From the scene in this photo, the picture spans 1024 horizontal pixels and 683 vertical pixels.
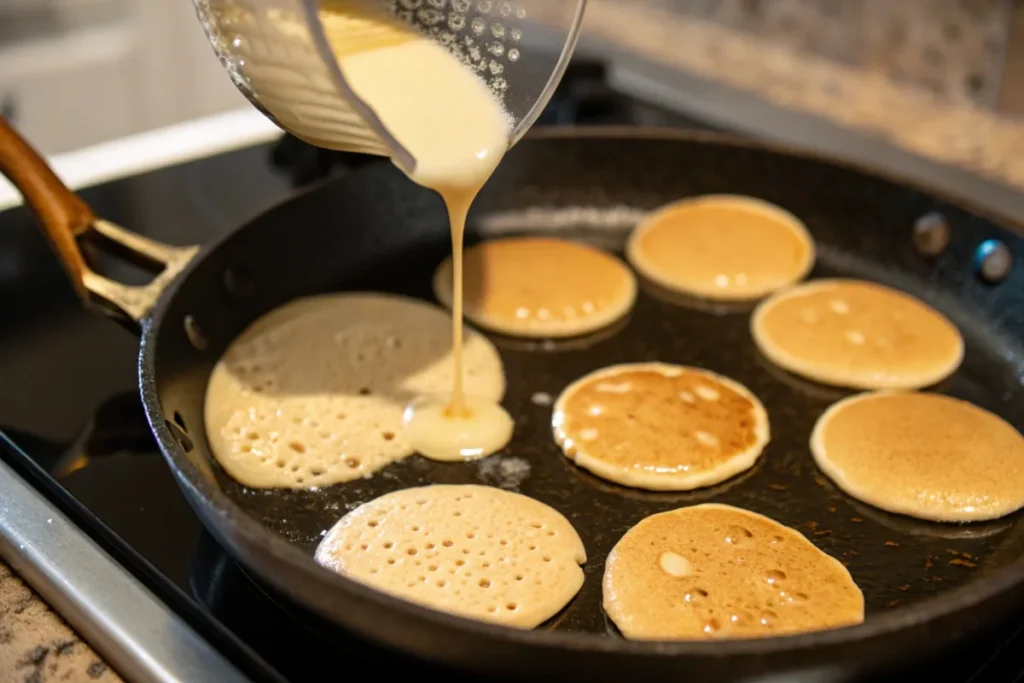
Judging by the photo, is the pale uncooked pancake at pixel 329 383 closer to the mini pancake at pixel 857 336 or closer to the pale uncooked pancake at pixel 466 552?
the pale uncooked pancake at pixel 466 552

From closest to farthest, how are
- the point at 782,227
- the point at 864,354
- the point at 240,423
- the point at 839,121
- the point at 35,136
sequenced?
1. the point at 240,423
2. the point at 864,354
3. the point at 782,227
4. the point at 839,121
5. the point at 35,136

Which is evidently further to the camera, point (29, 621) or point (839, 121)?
point (839, 121)

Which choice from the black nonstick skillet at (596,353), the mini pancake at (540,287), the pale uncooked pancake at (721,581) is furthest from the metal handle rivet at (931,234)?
the pale uncooked pancake at (721,581)

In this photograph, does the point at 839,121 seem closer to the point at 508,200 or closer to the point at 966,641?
the point at 508,200

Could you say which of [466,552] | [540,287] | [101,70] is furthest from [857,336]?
[101,70]

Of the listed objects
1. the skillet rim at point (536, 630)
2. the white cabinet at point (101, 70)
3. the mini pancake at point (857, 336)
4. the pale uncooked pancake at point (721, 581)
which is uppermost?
the skillet rim at point (536, 630)

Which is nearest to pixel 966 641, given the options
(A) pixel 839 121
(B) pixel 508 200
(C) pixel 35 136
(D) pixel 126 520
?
(D) pixel 126 520

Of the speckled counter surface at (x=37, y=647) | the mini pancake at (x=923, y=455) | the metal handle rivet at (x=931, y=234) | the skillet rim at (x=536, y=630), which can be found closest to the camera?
the skillet rim at (x=536, y=630)

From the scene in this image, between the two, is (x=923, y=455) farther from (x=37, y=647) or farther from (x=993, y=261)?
(x=37, y=647)
